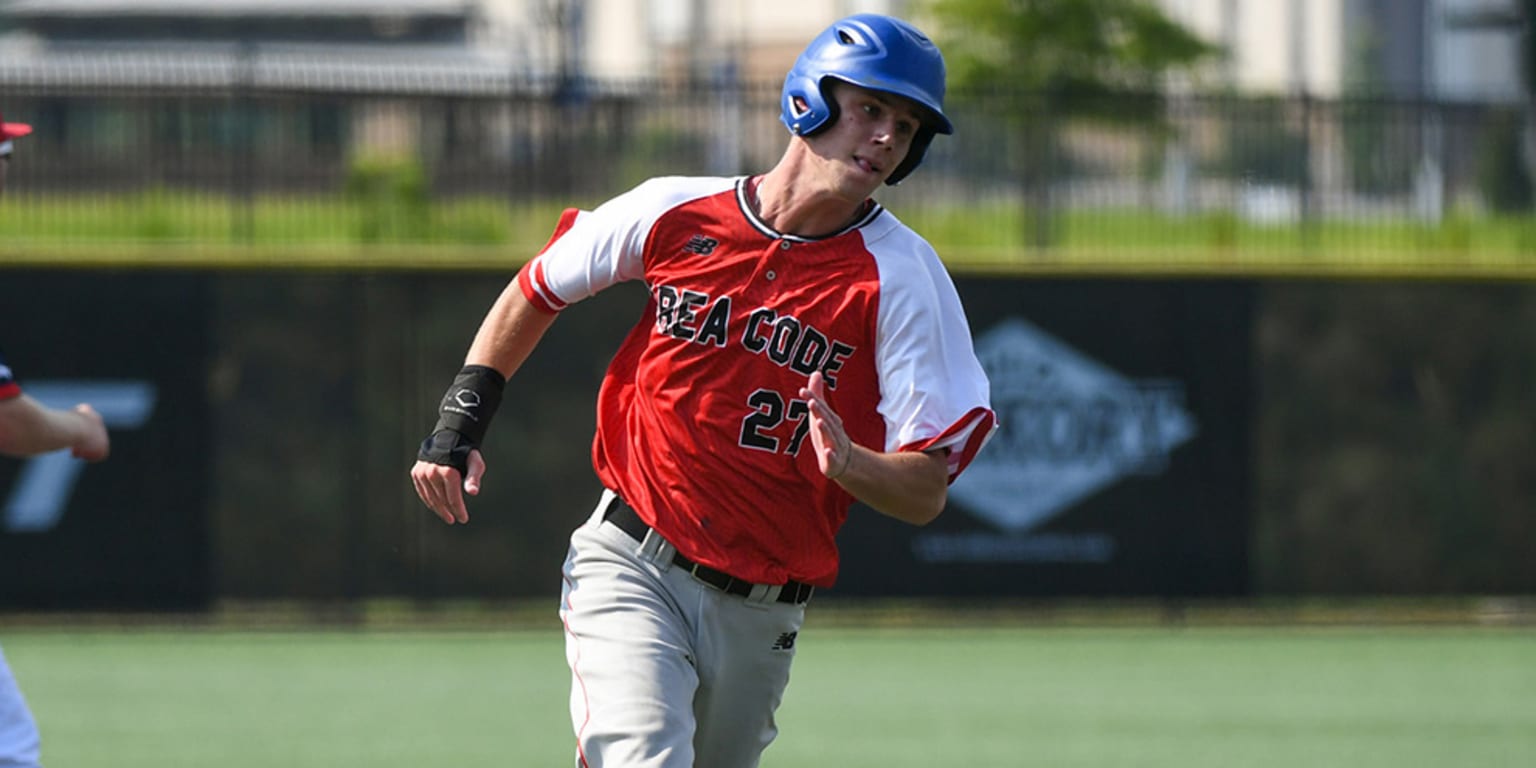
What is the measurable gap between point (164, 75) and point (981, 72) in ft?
37.1

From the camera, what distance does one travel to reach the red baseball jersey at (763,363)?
5391mm

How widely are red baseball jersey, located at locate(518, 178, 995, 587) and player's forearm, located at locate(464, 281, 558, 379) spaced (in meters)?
0.06

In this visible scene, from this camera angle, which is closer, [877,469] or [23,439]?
[877,469]

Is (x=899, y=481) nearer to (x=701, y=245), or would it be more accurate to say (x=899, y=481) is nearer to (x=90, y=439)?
(x=701, y=245)

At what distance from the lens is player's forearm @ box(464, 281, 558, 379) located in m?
5.61

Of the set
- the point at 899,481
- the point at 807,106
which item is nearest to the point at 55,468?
the point at 807,106

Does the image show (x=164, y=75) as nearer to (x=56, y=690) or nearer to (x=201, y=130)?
(x=201, y=130)

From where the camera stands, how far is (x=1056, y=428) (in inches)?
524

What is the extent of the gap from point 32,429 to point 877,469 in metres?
2.04

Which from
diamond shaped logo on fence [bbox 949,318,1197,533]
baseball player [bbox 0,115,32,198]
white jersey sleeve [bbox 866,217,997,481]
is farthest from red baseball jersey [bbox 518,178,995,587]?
diamond shaped logo on fence [bbox 949,318,1197,533]

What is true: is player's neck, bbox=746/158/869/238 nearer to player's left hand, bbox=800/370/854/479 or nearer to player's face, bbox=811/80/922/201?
player's face, bbox=811/80/922/201

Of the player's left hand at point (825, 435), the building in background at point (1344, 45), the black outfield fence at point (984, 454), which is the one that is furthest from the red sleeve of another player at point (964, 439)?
the building in background at point (1344, 45)

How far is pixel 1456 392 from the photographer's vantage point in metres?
13.7

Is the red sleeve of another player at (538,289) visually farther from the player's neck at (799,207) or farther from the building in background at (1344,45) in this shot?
the building in background at (1344,45)
